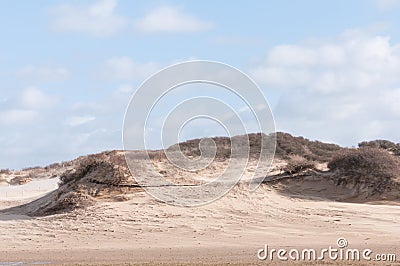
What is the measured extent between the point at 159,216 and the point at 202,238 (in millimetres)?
2671

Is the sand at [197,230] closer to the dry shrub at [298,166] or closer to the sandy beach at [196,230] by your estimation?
the sandy beach at [196,230]

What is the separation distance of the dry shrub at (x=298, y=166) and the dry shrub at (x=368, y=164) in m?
1.05

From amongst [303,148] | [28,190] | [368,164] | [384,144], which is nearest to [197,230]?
[368,164]

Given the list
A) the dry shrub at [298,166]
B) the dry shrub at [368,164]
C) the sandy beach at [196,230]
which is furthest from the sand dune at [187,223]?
the dry shrub at [368,164]

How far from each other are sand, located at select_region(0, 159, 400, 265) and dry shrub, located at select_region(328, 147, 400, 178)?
1624 millimetres

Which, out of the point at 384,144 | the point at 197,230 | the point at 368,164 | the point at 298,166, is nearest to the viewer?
the point at 197,230

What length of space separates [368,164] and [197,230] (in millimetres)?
Result: 8278

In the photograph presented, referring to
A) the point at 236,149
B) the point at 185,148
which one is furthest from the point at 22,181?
the point at 236,149

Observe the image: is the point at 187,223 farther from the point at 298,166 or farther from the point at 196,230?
the point at 298,166

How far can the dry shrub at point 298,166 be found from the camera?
2895 centimetres

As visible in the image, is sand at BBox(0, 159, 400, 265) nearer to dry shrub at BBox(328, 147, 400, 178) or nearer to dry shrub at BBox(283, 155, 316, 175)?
dry shrub at BBox(328, 147, 400, 178)

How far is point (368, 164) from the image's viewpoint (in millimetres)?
27625

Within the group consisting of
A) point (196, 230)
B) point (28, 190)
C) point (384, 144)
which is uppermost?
point (384, 144)

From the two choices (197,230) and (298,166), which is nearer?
(197,230)
